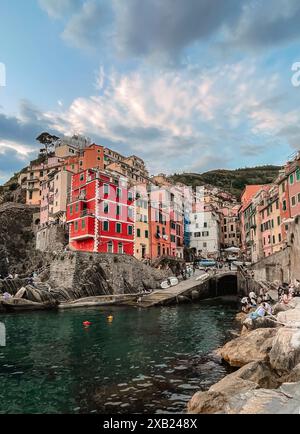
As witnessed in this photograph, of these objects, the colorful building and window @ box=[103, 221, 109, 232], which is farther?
the colorful building

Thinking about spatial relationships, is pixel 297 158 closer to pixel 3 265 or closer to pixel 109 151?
pixel 3 265

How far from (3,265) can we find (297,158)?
55.2 meters

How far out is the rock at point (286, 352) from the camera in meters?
11.4

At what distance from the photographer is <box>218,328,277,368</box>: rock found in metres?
14.4

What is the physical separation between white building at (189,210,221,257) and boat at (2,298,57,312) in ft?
190

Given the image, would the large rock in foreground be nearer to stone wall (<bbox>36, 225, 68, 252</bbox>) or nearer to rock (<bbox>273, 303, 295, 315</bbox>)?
rock (<bbox>273, 303, 295, 315</bbox>)

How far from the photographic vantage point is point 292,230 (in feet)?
114

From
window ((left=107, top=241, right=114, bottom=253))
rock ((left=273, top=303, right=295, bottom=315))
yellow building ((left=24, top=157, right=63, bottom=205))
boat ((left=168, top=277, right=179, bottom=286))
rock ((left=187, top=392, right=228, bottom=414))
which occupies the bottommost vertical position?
rock ((left=187, top=392, right=228, bottom=414))

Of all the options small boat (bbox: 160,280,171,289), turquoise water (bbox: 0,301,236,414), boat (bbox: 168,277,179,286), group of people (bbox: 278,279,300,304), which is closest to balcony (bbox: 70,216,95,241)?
small boat (bbox: 160,280,171,289)

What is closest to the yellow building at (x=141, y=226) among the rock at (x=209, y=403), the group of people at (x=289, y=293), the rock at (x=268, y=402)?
the group of people at (x=289, y=293)

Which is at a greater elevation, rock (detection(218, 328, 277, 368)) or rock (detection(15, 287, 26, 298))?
rock (detection(15, 287, 26, 298))

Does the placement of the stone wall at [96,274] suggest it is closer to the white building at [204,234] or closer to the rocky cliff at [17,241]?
the rocky cliff at [17,241]

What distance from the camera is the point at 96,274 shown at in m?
44.1

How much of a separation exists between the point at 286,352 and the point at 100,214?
1583 inches
